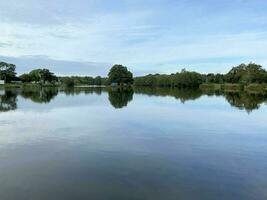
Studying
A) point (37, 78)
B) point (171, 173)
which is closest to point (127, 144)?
point (171, 173)

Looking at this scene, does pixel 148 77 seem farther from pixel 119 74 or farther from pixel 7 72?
pixel 7 72

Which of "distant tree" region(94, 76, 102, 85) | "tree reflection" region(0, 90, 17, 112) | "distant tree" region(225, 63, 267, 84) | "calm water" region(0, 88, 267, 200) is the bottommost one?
"calm water" region(0, 88, 267, 200)

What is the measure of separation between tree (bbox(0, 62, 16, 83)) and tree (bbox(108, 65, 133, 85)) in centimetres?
3291

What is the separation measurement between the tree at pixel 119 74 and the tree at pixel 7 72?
3291 centimetres

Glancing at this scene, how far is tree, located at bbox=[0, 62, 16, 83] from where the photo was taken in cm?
11788

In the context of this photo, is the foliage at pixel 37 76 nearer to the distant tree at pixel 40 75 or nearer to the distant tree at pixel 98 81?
the distant tree at pixel 40 75

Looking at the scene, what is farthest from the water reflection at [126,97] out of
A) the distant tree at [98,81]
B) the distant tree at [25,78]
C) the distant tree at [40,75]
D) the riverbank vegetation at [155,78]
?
the distant tree at [98,81]

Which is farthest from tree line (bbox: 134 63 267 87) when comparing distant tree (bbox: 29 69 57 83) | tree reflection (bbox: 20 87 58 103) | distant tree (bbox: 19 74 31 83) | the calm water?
the calm water

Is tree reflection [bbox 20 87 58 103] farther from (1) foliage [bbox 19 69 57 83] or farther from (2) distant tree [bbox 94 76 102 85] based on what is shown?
(2) distant tree [bbox 94 76 102 85]

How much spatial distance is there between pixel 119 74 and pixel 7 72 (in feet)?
123

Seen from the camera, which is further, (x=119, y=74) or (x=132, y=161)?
(x=119, y=74)

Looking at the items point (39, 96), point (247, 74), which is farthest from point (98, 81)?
point (39, 96)

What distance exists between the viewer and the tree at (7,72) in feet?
387

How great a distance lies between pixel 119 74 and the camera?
126 meters
